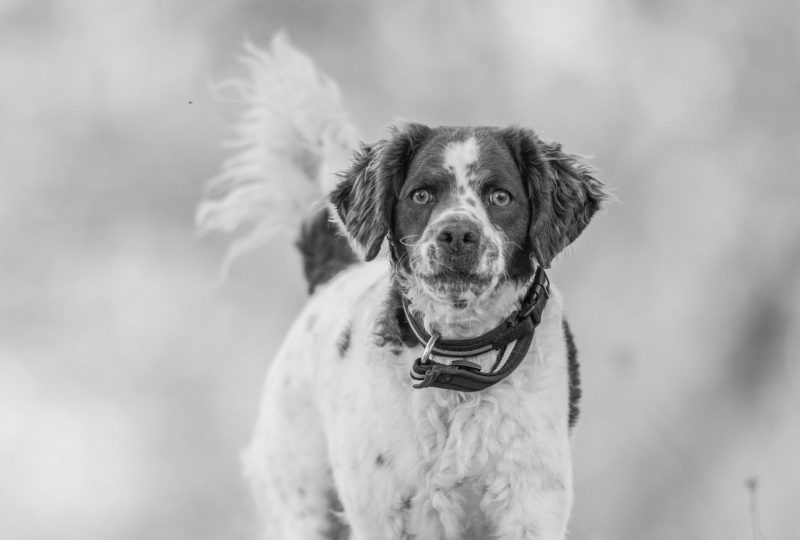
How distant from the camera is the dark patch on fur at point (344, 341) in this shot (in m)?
4.88

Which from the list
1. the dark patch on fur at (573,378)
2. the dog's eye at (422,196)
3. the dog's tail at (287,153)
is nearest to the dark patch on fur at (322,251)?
the dog's tail at (287,153)

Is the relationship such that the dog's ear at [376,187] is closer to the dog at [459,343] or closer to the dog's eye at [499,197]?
the dog at [459,343]

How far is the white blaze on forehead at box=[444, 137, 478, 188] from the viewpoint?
14.1 feet

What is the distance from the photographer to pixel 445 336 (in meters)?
4.37

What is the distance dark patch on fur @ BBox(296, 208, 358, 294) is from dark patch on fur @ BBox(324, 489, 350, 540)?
1173 mm

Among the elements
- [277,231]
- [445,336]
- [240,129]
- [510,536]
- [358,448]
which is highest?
[240,129]

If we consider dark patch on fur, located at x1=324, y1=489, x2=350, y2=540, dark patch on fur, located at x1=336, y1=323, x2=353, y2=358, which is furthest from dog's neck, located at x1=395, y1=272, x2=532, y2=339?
dark patch on fur, located at x1=324, y1=489, x2=350, y2=540

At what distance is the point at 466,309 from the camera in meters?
4.29

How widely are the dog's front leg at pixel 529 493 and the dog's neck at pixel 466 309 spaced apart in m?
0.43

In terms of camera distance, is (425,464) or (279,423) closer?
(425,464)

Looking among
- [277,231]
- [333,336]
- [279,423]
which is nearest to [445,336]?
[333,336]

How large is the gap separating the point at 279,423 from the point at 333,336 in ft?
2.32

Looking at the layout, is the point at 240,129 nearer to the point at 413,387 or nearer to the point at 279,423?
the point at 279,423

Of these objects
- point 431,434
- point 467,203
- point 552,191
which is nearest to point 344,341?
point 431,434
